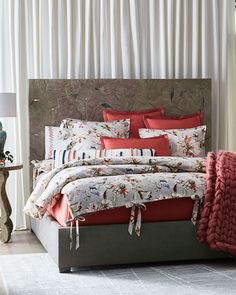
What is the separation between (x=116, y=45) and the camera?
20.4ft

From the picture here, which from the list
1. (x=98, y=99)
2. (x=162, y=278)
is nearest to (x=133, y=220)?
(x=162, y=278)

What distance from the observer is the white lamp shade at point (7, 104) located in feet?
17.8

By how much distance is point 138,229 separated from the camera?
405cm

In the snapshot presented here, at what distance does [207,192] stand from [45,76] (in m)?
2.42

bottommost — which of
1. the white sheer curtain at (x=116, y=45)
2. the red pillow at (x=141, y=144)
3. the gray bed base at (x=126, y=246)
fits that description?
the gray bed base at (x=126, y=246)

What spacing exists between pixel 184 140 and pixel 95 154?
90 cm

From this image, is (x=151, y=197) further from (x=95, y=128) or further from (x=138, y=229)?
(x=95, y=128)

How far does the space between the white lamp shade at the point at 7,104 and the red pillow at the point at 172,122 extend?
115 centimetres

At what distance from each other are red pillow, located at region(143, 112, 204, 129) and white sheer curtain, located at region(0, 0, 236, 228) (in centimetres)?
52

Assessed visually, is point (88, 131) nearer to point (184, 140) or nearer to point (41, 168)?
point (41, 168)

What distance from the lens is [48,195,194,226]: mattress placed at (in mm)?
4047

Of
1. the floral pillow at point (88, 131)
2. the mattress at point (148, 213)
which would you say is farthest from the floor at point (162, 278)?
the floral pillow at point (88, 131)

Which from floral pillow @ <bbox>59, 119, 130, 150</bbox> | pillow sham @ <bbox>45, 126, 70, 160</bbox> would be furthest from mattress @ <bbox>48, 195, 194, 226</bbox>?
pillow sham @ <bbox>45, 126, 70, 160</bbox>

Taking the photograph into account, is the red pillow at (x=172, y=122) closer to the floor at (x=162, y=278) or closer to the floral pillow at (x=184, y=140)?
the floral pillow at (x=184, y=140)
